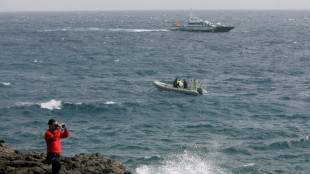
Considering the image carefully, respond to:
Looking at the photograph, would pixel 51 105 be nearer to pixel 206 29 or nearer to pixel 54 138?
pixel 54 138

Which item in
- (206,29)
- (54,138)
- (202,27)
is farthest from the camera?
(202,27)

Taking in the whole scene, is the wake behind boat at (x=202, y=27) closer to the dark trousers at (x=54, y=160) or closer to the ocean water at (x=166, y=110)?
the ocean water at (x=166, y=110)

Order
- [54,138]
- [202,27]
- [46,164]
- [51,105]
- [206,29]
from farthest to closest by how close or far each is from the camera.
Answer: [202,27]
[206,29]
[51,105]
[46,164]
[54,138]

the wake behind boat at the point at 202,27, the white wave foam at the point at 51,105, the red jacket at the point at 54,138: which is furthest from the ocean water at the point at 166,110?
the wake behind boat at the point at 202,27

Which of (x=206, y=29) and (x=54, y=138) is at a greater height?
(x=54, y=138)

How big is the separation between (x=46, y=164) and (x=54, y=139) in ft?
10.4

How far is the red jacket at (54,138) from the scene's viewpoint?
508 inches

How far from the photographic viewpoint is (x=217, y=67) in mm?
68875

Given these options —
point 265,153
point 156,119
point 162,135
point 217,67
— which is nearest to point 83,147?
point 162,135

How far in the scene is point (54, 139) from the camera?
13078mm

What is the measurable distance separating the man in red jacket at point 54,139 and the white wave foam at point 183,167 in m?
12.4

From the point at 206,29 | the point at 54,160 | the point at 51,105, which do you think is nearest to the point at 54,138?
the point at 54,160

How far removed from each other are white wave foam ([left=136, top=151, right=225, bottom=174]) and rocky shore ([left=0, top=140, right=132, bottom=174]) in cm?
764

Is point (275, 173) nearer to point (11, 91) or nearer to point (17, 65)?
point (11, 91)
